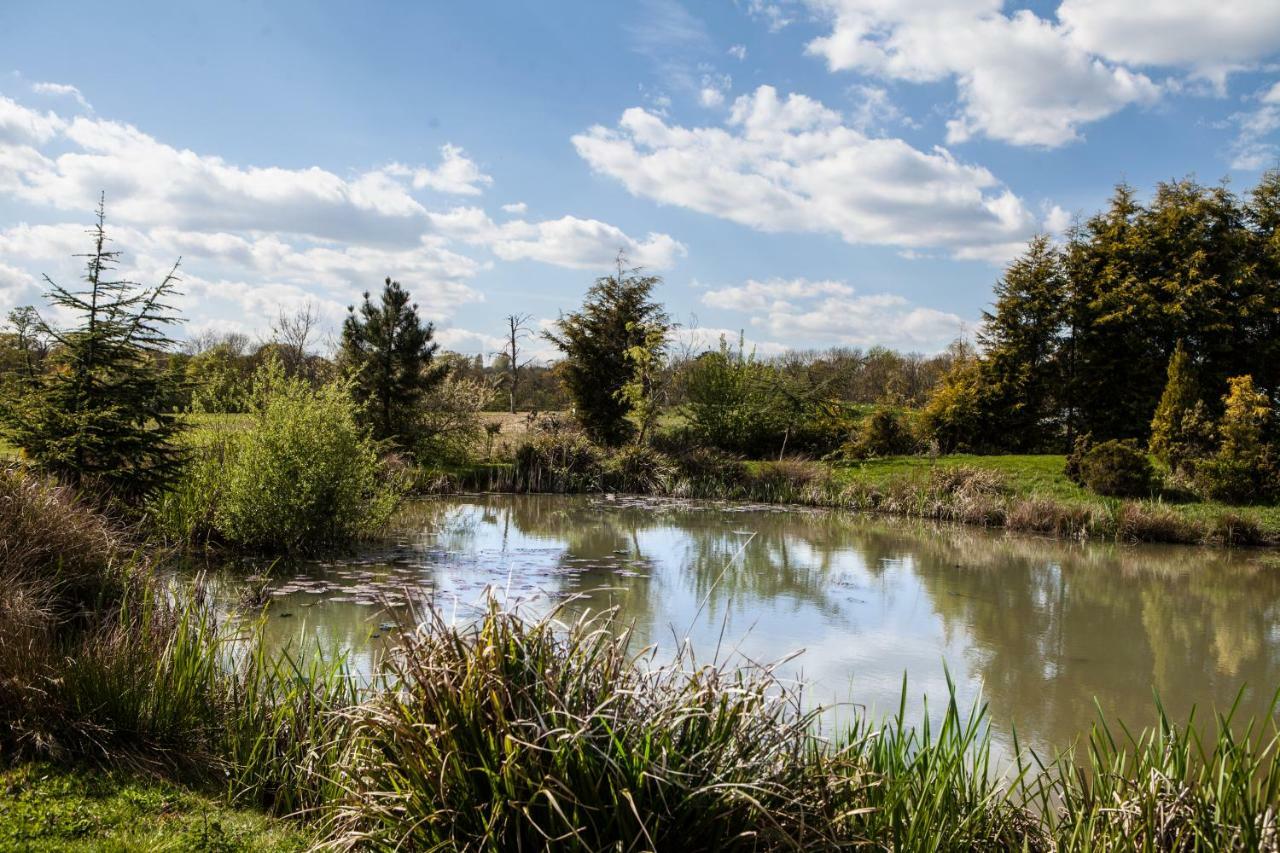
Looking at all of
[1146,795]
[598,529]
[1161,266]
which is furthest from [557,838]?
[1161,266]

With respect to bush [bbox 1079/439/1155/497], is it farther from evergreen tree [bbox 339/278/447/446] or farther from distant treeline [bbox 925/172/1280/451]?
evergreen tree [bbox 339/278/447/446]

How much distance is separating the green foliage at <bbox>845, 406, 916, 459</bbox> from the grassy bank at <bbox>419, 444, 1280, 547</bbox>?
51.5 inches

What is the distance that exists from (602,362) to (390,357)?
6.09 meters

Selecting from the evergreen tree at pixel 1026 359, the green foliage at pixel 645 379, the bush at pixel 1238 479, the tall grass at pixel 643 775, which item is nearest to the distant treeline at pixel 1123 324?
the evergreen tree at pixel 1026 359

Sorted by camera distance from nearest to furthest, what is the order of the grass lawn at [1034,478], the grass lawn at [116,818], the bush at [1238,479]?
the grass lawn at [116,818], the grass lawn at [1034,478], the bush at [1238,479]

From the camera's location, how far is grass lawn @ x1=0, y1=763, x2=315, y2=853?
2953mm

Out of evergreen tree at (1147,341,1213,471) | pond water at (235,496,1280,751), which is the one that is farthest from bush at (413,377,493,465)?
evergreen tree at (1147,341,1213,471)

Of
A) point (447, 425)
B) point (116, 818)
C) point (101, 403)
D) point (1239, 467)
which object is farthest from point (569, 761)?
point (447, 425)

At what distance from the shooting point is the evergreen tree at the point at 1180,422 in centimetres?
1784

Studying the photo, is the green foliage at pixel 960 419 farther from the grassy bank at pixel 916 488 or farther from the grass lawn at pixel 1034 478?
the grassy bank at pixel 916 488

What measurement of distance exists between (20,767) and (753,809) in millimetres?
3072

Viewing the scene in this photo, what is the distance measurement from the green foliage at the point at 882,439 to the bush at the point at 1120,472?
6.09 m

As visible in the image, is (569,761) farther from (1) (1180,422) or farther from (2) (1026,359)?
(2) (1026,359)

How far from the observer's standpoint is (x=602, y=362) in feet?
77.2
